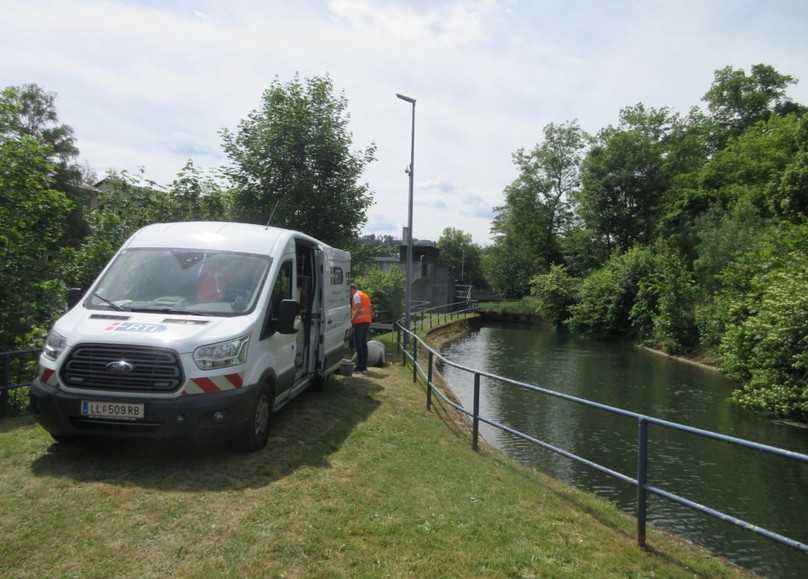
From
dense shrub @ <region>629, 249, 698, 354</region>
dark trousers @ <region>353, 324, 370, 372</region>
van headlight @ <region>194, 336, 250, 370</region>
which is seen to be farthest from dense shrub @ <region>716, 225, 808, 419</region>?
van headlight @ <region>194, 336, 250, 370</region>

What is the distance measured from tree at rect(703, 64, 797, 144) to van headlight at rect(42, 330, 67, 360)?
52.3m

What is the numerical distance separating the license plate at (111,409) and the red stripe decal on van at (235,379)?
810mm

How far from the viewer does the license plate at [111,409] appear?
546 cm

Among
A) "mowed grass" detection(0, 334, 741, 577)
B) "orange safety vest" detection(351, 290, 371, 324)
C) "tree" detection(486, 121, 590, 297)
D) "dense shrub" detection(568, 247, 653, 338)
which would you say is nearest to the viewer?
"mowed grass" detection(0, 334, 741, 577)

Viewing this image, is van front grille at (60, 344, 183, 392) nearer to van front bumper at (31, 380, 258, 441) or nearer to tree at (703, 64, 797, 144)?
van front bumper at (31, 380, 258, 441)

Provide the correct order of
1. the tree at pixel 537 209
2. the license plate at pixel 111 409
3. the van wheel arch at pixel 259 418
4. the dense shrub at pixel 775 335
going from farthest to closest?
the tree at pixel 537 209 → the dense shrub at pixel 775 335 → the van wheel arch at pixel 259 418 → the license plate at pixel 111 409

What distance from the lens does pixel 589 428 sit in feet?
42.9

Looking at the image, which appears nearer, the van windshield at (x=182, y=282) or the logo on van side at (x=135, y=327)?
the logo on van side at (x=135, y=327)

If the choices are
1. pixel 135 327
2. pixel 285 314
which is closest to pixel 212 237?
pixel 285 314

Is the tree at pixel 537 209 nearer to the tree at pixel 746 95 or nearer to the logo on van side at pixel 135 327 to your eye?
the tree at pixel 746 95

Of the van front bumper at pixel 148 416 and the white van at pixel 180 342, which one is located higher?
the white van at pixel 180 342

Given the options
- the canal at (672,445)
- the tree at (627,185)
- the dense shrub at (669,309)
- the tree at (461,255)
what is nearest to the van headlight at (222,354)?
the canal at (672,445)

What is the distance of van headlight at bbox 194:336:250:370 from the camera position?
5.62 metres

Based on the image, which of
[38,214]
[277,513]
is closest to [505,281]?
[38,214]
